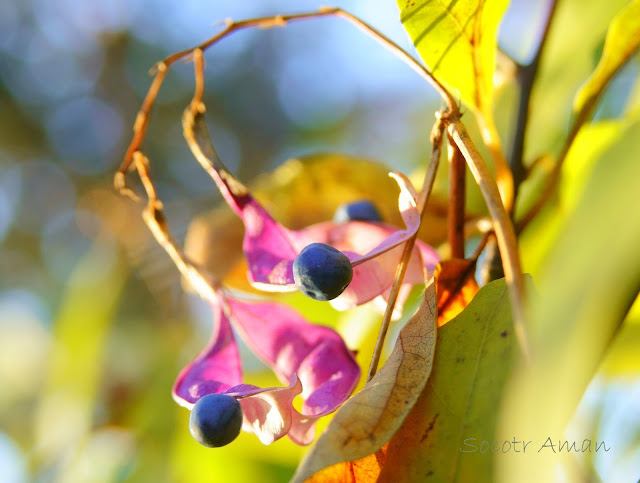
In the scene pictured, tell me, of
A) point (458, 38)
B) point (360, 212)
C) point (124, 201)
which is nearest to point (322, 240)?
point (360, 212)

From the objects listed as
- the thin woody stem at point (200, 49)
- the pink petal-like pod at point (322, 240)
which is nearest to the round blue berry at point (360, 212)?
the pink petal-like pod at point (322, 240)

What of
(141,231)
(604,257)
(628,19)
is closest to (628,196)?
(604,257)

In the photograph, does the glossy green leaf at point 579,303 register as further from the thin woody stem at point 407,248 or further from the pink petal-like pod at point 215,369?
the pink petal-like pod at point 215,369

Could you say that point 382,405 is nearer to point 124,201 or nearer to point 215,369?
point 215,369

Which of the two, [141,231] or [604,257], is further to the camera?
[141,231]

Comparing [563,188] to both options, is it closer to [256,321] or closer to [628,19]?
[628,19]

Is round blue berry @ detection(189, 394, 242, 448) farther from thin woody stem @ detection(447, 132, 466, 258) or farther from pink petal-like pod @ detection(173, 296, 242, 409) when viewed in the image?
thin woody stem @ detection(447, 132, 466, 258)
